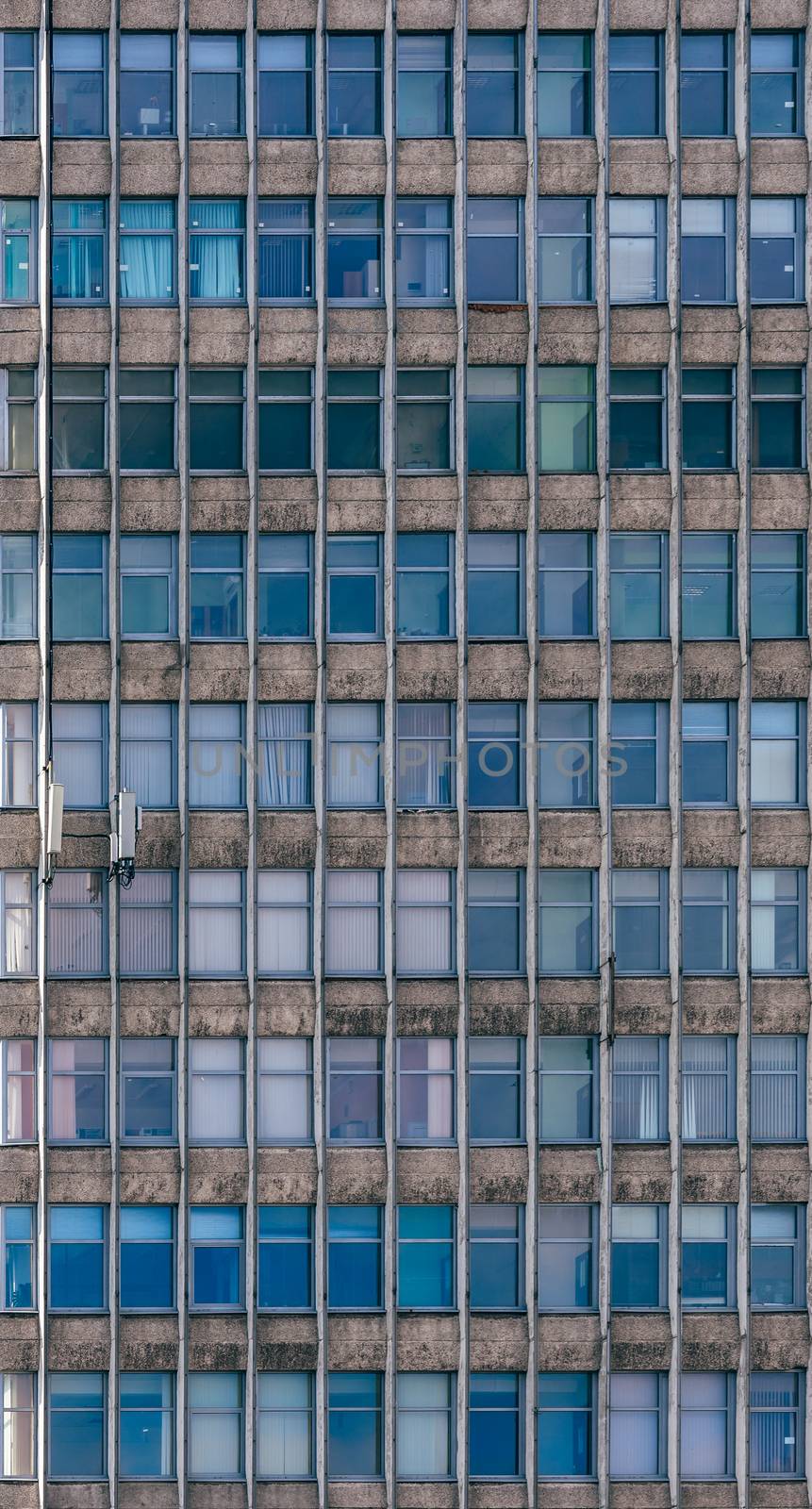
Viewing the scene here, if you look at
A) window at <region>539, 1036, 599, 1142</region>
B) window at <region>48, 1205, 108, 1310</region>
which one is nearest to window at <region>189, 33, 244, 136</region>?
window at <region>539, 1036, 599, 1142</region>

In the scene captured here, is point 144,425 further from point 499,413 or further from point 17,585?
point 499,413

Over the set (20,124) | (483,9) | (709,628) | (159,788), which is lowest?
(159,788)

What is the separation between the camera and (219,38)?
31.9 metres

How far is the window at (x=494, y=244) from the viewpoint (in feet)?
105

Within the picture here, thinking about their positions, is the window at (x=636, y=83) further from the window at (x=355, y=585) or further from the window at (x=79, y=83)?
the window at (x=79, y=83)

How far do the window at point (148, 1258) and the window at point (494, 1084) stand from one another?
6657 mm

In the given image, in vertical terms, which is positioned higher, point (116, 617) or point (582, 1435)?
point (116, 617)

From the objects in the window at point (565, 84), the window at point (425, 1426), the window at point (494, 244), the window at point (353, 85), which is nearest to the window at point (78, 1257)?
the window at point (425, 1426)

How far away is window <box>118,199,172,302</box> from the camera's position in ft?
104

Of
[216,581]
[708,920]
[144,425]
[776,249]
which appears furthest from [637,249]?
[708,920]

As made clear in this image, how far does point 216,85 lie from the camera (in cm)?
3189

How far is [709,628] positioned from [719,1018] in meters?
8.12

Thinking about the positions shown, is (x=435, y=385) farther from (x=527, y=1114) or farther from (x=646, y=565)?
(x=527, y=1114)

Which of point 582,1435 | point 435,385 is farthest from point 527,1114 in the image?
point 435,385
